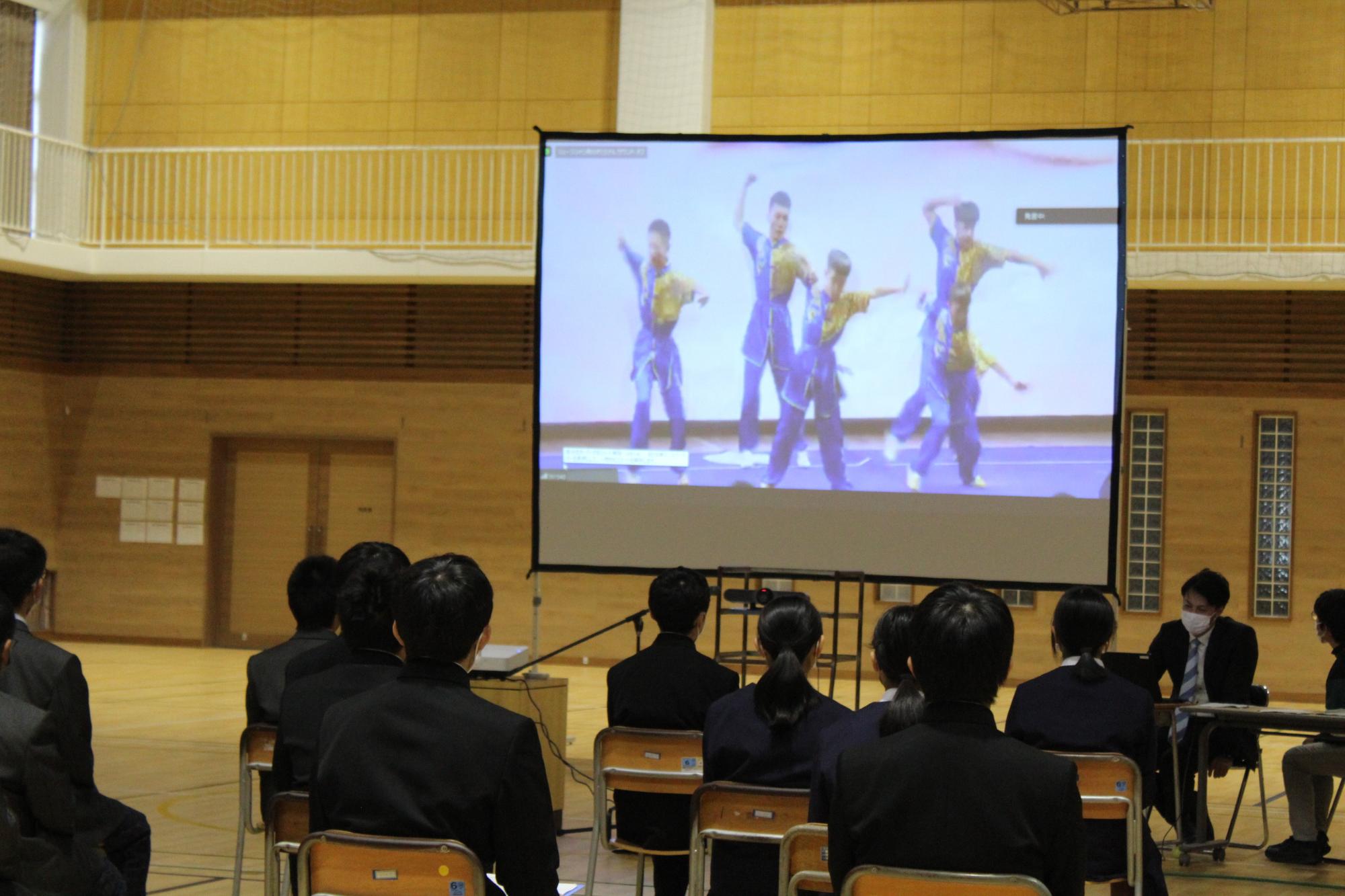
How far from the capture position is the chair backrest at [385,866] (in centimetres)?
242

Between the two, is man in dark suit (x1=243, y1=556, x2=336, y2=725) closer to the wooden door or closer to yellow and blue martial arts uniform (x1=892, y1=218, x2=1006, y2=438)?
yellow and blue martial arts uniform (x1=892, y1=218, x2=1006, y2=438)

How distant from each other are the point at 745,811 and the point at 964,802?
133 centimetres

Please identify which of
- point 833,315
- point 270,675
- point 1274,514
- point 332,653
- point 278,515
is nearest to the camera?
point 332,653

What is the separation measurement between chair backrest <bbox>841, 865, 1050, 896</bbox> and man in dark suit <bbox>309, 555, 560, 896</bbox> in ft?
1.67

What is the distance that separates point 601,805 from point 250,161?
467 inches

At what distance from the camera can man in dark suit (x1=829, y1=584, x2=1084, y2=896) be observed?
2277 millimetres

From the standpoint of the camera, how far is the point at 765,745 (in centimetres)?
370

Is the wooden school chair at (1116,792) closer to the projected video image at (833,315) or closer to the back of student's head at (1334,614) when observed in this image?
the back of student's head at (1334,614)

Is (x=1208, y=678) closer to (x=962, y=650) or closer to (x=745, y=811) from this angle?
(x=745, y=811)

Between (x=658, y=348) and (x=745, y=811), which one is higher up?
(x=658, y=348)

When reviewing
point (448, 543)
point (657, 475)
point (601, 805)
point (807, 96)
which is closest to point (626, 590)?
point (448, 543)

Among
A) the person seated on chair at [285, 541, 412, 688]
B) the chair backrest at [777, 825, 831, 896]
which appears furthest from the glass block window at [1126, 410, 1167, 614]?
the chair backrest at [777, 825, 831, 896]

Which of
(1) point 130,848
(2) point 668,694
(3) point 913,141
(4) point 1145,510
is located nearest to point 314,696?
(1) point 130,848

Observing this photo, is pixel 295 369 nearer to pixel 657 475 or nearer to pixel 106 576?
pixel 106 576
